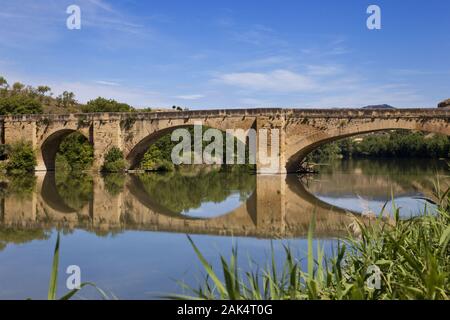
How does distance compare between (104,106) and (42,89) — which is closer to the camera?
(104,106)

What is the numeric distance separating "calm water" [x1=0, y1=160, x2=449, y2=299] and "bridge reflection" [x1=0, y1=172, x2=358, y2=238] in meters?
0.02

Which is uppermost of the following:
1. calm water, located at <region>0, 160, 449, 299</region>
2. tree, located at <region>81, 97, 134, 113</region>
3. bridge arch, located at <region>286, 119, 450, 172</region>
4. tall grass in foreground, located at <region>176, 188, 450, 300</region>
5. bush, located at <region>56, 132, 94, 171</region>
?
tree, located at <region>81, 97, 134, 113</region>

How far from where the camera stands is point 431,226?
5355mm

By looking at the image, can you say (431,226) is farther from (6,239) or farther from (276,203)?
(276,203)

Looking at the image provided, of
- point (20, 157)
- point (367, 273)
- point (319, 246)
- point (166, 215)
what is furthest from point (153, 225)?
point (20, 157)

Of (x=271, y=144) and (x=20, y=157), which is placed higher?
(x=271, y=144)

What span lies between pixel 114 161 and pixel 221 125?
7019mm

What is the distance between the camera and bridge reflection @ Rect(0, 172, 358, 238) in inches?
419

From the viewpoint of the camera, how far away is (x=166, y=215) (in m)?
13.2

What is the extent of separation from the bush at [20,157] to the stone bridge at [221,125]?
0.57 m

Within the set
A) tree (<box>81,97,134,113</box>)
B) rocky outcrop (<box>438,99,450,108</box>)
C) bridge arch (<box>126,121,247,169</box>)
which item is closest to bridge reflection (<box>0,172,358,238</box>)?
bridge arch (<box>126,121,247,169</box>)

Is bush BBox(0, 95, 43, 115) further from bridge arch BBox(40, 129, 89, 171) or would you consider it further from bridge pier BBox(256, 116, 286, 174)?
bridge pier BBox(256, 116, 286, 174)

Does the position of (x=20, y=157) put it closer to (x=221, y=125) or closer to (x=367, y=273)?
(x=221, y=125)

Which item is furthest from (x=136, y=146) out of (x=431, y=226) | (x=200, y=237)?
(x=431, y=226)
